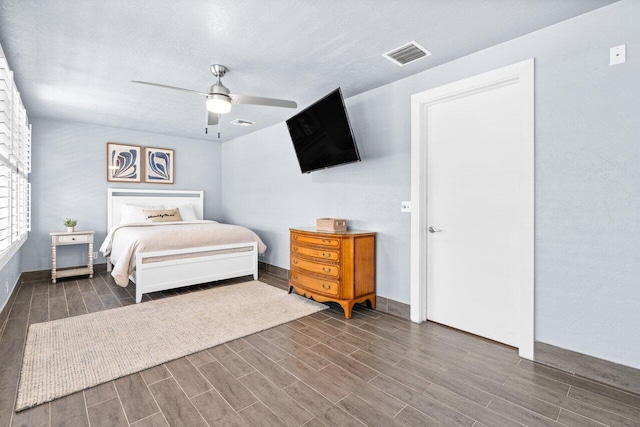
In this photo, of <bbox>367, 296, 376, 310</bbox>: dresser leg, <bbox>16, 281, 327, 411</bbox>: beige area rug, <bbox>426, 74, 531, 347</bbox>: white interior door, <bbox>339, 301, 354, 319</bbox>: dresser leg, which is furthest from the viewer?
<bbox>367, 296, 376, 310</bbox>: dresser leg

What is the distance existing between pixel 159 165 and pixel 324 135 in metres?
3.93

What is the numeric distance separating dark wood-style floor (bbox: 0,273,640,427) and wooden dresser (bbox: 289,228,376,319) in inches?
21.0

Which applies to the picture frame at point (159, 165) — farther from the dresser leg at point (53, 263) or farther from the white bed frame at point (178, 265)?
the dresser leg at point (53, 263)

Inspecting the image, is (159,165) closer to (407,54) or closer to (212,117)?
(212,117)

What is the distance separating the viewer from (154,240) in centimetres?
386

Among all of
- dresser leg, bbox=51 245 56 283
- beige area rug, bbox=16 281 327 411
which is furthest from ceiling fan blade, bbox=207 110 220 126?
dresser leg, bbox=51 245 56 283

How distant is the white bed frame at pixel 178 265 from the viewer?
3.82 meters

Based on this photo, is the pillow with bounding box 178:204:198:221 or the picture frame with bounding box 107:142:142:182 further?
the pillow with bounding box 178:204:198:221

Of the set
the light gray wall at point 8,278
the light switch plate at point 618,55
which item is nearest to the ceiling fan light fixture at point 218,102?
the light gray wall at point 8,278

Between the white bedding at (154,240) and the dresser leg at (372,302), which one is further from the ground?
the white bedding at (154,240)

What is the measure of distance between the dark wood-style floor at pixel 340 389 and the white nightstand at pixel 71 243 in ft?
6.42

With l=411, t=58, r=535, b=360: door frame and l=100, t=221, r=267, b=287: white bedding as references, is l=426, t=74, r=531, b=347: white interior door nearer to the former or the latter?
l=411, t=58, r=535, b=360: door frame

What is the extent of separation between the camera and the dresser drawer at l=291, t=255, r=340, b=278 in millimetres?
3303

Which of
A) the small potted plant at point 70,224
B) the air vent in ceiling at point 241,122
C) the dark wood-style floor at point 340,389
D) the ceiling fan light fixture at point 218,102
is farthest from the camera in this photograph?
the air vent in ceiling at point 241,122
